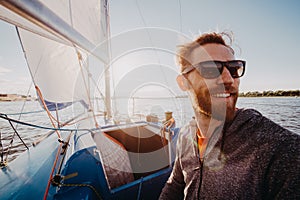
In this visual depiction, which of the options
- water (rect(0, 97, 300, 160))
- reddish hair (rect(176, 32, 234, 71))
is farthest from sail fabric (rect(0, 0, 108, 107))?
reddish hair (rect(176, 32, 234, 71))

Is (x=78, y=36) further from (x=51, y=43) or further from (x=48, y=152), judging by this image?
(x=48, y=152)

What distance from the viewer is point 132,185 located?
145cm

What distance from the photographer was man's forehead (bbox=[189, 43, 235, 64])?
107 centimetres

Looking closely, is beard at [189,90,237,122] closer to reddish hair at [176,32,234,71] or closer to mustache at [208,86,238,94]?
mustache at [208,86,238,94]

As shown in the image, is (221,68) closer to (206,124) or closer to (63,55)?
(206,124)

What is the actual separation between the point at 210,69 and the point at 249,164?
26.8 inches

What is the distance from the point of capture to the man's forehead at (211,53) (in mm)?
1074

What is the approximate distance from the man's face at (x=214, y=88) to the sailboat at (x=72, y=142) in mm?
1138

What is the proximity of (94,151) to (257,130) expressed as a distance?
1.39m

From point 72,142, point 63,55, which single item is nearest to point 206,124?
point 72,142

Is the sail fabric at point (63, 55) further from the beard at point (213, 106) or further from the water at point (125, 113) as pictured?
the beard at point (213, 106)

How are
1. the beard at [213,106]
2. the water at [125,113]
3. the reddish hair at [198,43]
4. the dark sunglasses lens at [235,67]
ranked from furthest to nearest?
the water at [125,113] < the reddish hair at [198,43] < the dark sunglasses lens at [235,67] < the beard at [213,106]

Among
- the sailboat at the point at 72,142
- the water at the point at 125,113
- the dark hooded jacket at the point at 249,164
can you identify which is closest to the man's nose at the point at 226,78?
the dark hooded jacket at the point at 249,164

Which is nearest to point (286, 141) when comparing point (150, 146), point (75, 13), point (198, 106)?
point (198, 106)
